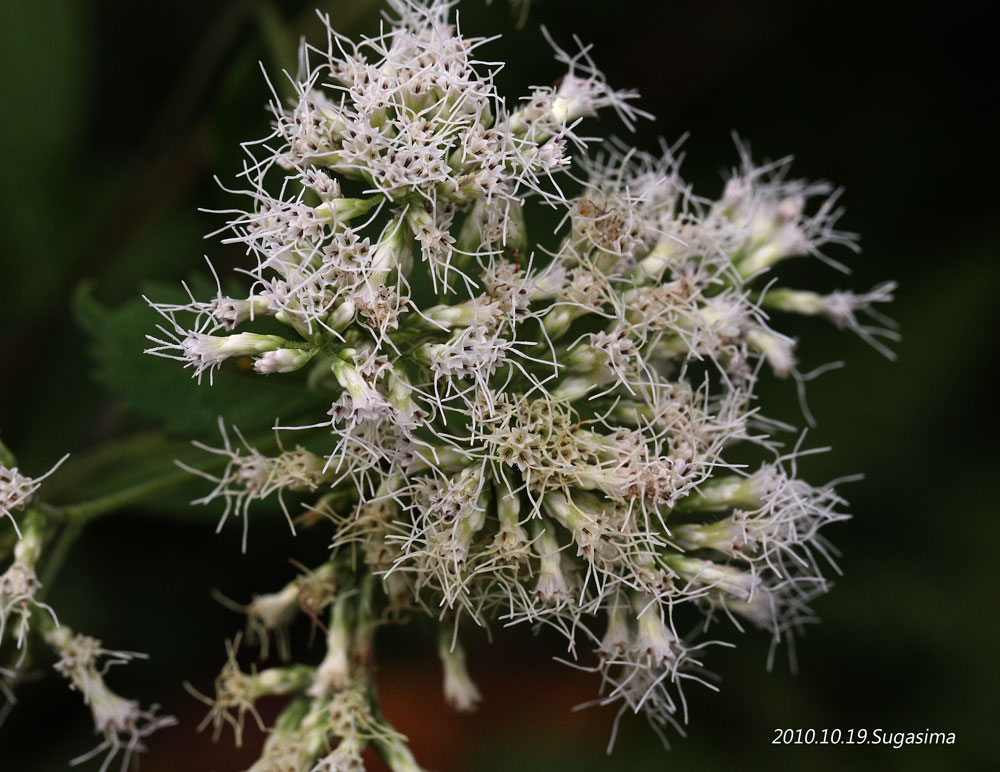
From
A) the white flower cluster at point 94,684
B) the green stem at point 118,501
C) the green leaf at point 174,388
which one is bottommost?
the white flower cluster at point 94,684

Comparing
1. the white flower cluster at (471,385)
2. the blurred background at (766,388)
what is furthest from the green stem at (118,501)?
the blurred background at (766,388)

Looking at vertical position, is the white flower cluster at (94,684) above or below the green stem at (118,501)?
below

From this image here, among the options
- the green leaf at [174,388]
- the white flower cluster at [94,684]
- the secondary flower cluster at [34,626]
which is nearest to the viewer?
the secondary flower cluster at [34,626]

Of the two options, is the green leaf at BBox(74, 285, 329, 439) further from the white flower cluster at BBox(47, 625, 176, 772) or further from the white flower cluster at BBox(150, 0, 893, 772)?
the white flower cluster at BBox(47, 625, 176, 772)

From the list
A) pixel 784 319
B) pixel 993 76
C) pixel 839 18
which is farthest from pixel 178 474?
pixel 993 76

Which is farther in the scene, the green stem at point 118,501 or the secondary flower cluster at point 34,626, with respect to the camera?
the green stem at point 118,501

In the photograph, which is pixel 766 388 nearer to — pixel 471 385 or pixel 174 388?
pixel 471 385

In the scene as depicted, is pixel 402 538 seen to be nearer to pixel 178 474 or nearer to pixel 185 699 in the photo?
pixel 178 474

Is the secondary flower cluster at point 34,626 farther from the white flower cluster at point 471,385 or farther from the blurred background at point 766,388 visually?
the blurred background at point 766,388
